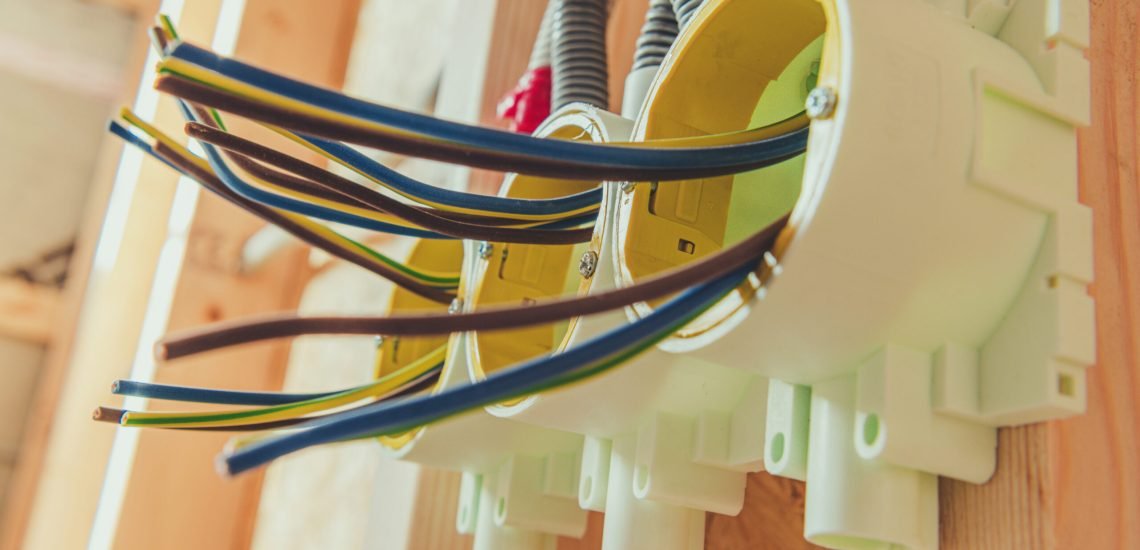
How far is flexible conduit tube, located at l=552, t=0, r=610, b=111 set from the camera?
0.49 m

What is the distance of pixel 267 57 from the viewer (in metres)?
1.01

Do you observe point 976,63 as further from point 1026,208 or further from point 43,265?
point 43,265

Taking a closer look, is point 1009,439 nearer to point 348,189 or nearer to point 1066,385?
point 1066,385

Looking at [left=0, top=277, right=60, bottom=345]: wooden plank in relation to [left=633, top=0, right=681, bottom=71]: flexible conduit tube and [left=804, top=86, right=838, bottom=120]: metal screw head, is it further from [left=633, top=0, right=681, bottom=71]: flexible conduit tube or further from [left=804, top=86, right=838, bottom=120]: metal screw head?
[left=804, top=86, right=838, bottom=120]: metal screw head

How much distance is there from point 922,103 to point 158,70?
0.68 feet

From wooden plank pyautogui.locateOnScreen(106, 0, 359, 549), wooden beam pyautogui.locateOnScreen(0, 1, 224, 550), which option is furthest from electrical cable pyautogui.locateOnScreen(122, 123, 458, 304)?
wooden beam pyautogui.locateOnScreen(0, 1, 224, 550)

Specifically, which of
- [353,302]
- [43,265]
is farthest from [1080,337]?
[43,265]

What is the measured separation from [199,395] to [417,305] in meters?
0.19

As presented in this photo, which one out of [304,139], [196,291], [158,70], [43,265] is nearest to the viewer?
[158,70]

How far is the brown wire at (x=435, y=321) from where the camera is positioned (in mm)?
221

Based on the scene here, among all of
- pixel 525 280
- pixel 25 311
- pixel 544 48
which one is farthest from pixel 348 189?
pixel 25 311

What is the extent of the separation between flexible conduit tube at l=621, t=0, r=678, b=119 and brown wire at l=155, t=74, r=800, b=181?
131 mm

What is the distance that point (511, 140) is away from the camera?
28 centimetres

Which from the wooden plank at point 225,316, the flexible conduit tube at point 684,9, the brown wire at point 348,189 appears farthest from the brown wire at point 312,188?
the wooden plank at point 225,316
